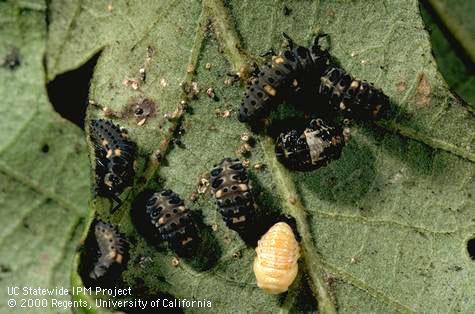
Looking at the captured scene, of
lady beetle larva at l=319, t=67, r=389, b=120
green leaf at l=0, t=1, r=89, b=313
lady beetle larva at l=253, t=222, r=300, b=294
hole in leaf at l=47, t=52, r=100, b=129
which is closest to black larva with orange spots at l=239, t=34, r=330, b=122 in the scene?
lady beetle larva at l=319, t=67, r=389, b=120

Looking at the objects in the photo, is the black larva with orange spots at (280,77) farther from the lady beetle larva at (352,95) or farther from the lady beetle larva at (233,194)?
the lady beetle larva at (233,194)

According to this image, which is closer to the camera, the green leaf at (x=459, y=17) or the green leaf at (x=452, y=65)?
the green leaf at (x=459, y=17)

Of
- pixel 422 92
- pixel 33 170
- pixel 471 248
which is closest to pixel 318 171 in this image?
pixel 422 92

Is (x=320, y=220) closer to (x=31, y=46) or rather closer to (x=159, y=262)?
(x=159, y=262)

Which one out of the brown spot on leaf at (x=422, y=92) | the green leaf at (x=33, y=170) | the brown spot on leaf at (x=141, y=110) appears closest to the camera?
the brown spot on leaf at (x=422, y=92)

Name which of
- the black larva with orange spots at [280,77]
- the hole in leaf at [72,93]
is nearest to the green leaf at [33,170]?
the hole in leaf at [72,93]

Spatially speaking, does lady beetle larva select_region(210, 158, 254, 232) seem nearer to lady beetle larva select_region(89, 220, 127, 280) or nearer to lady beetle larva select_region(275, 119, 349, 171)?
lady beetle larva select_region(275, 119, 349, 171)

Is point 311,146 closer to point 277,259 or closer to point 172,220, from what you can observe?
point 277,259
